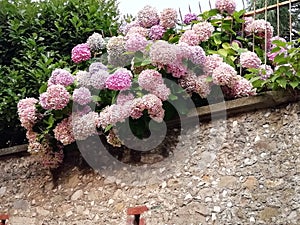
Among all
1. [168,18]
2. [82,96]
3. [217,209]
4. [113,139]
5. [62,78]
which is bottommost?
[217,209]

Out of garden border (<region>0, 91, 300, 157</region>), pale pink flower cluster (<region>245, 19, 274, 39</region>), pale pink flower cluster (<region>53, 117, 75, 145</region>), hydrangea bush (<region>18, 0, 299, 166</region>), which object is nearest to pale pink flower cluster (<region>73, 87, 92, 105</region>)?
hydrangea bush (<region>18, 0, 299, 166</region>)

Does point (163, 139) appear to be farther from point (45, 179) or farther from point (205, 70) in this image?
point (45, 179)

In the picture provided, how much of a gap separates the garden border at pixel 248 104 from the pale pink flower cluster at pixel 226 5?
72cm

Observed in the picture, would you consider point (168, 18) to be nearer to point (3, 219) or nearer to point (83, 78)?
point (83, 78)

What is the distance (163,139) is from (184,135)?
113 millimetres

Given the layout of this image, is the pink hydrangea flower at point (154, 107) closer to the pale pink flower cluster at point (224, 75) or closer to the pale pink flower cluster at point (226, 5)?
the pale pink flower cluster at point (224, 75)

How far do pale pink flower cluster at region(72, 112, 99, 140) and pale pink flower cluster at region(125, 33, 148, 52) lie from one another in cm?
40

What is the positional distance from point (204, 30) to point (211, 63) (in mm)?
285

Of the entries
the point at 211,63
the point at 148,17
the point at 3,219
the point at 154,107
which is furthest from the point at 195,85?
the point at 3,219

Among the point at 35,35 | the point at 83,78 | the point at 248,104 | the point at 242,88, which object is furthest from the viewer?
the point at 35,35

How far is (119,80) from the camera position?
9.01 feet

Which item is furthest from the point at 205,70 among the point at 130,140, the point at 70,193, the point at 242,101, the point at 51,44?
the point at 51,44

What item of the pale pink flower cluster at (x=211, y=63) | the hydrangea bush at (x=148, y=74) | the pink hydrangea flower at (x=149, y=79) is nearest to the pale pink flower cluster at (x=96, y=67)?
the hydrangea bush at (x=148, y=74)

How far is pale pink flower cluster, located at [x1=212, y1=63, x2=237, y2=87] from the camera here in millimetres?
2617
